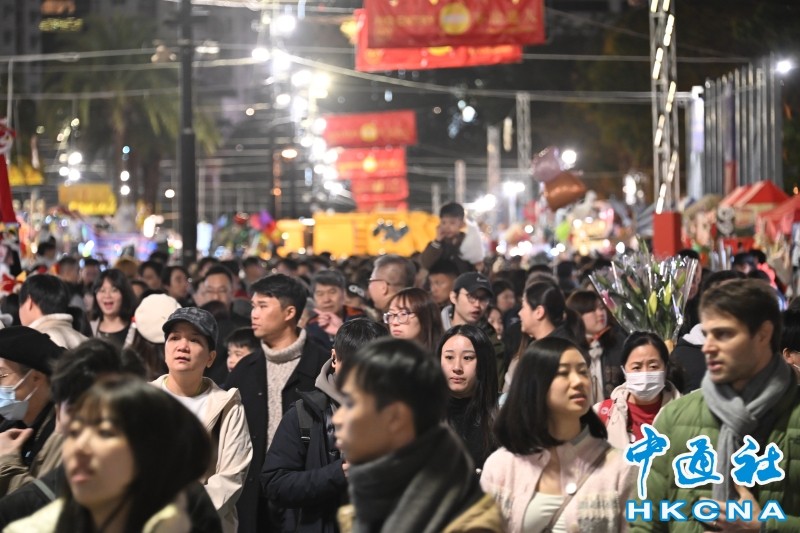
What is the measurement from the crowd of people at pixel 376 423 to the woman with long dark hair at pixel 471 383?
10mm

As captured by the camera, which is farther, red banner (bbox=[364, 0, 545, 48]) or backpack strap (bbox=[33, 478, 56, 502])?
red banner (bbox=[364, 0, 545, 48])

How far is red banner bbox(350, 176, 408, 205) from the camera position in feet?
181

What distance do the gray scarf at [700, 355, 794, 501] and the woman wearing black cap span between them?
87.2 inches

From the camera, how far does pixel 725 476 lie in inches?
204

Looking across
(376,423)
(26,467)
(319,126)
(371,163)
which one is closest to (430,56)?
(26,467)

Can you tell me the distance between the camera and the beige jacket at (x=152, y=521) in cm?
414

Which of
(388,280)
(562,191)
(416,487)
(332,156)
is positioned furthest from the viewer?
(332,156)

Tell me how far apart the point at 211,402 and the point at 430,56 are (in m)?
16.2

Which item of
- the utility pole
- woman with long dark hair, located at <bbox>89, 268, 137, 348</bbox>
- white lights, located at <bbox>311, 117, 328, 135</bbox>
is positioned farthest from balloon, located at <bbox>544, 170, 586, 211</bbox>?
white lights, located at <bbox>311, 117, 328, 135</bbox>

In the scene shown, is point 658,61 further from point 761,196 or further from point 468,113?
point 468,113

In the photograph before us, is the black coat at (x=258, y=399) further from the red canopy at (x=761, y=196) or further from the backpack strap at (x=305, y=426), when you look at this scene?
the red canopy at (x=761, y=196)

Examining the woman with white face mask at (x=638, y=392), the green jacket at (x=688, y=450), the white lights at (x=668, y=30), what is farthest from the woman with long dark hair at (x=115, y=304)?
the white lights at (x=668, y=30)

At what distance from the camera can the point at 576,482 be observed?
5.25 m

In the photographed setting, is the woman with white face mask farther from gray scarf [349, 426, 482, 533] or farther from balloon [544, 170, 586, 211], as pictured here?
balloon [544, 170, 586, 211]
